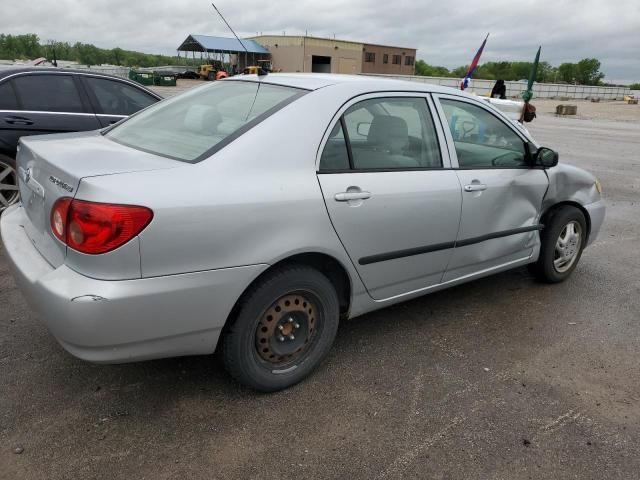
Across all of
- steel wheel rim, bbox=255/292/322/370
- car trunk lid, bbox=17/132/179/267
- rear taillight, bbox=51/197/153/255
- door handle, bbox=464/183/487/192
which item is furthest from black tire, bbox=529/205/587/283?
rear taillight, bbox=51/197/153/255

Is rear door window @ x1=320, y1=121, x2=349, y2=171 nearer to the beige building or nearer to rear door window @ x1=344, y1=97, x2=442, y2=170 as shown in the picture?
rear door window @ x1=344, y1=97, x2=442, y2=170

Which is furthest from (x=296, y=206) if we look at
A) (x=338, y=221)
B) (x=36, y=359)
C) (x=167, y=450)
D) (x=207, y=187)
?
(x=36, y=359)

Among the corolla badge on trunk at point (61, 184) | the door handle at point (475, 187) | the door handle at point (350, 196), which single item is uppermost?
the corolla badge on trunk at point (61, 184)

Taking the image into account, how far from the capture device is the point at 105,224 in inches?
84.9

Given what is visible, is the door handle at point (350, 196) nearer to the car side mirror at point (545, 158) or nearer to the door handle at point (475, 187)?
the door handle at point (475, 187)

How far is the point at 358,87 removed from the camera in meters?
3.08

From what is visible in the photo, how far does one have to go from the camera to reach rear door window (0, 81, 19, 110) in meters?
5.24

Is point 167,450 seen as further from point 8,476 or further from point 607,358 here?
point 607,358

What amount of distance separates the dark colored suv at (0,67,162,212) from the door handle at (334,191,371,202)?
3.89 meters

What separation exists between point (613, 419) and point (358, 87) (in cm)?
225

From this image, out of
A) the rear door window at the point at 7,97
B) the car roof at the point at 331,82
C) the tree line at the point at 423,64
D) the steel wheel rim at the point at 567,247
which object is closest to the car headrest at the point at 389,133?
the car roof at the point at 331,82

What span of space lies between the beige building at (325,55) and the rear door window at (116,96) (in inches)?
2493

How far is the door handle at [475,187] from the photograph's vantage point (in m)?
3.41

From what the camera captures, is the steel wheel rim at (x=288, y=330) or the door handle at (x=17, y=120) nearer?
the steel wheel rim at (x=288, y=330)
